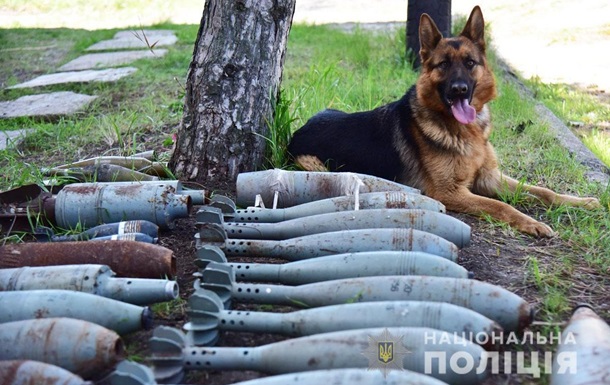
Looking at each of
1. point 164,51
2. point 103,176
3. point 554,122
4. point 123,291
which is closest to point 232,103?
point 103,176

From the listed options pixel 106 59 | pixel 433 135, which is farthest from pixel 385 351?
pixel 106 59

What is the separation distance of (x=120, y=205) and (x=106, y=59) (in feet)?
20.9

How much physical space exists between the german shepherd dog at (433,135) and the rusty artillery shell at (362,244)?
1.78 m

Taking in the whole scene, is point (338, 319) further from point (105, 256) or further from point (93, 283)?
point (105, 256)

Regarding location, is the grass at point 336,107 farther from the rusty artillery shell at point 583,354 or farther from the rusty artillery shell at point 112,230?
the rusty artillery shell at point 112,230

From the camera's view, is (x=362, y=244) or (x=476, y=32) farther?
(x=476, y=32)

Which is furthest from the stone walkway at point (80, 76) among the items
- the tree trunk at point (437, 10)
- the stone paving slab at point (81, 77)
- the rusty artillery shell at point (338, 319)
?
the rusty artillery shell at point (338, 319)

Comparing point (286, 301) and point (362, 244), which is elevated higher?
point (362, 244)

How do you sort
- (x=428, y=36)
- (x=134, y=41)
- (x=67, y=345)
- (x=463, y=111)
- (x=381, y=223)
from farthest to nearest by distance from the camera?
(x=134, y=41), (x=428, y=36), (x=463, y=111), (x=381, y=223), (x=67, y=345)

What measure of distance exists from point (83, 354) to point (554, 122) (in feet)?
18.9

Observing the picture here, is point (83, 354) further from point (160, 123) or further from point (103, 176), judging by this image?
point (160, 123)

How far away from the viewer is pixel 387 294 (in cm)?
284

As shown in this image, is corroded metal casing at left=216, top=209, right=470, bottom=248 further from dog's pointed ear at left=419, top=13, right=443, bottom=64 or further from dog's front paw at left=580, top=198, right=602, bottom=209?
dog's pointed ear at left=419, top=13, right=443, bottom=64

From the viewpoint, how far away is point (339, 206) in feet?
12.7
